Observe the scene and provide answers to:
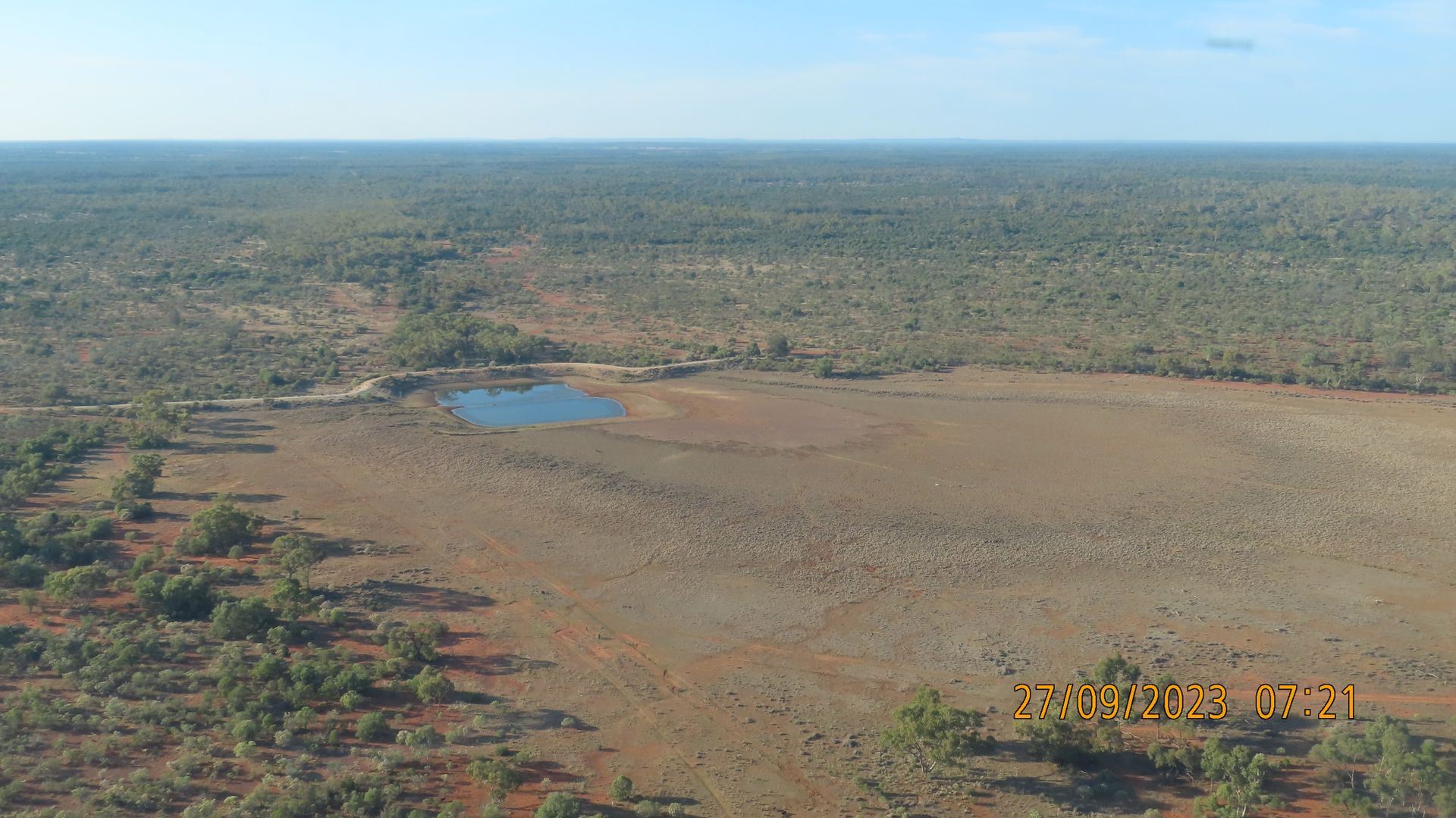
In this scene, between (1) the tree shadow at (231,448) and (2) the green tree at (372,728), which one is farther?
(1) the tree shadow at (231,448)

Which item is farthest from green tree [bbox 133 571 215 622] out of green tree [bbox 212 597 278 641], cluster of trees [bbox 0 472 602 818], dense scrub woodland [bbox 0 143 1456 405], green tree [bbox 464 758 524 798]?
dense scrub woodland [bbox 0 143 1456 405]

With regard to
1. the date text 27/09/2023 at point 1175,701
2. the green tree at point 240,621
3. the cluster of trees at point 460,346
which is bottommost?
the date text 27/09/2023 at point 1175,701

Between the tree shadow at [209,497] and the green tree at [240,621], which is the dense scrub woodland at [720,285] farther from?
the green tree at [240,621]

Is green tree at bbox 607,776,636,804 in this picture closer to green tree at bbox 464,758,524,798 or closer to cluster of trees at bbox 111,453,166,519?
green tree at bbox 464,758,524,798

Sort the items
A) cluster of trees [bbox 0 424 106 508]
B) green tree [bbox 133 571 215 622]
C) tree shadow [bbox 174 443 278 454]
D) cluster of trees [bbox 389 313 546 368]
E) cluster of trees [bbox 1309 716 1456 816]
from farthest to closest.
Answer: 1. cluster of trees [bbox 389 313 546 368]
2. tree shadow [bbox 174 443 278 454]
3. cluster of trees [bbox 0 424 106 508]
4. green tree [bbox 133 571 215 622]
5. cluster of trees [bbox 1309 716 1456 816]

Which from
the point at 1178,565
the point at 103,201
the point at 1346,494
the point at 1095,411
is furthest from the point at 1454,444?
the point at 103,201

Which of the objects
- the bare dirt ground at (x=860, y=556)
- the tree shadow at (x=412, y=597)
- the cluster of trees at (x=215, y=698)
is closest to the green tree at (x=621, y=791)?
the bare dirt ground at (x=860, y=556)

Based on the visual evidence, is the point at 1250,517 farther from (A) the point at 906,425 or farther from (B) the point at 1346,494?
(A) the point at 906,425
